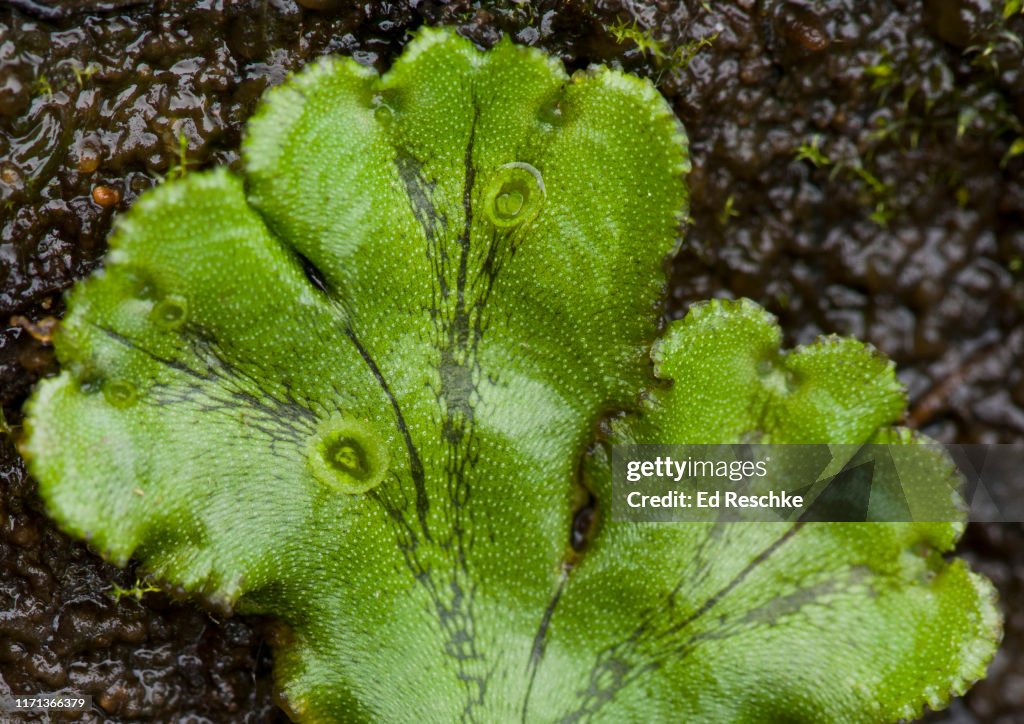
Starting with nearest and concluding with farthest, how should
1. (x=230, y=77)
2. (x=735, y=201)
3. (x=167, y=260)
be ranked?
1. (x=167, y=260)
2. (x=230, y=77)
3. (x=735, y=201)

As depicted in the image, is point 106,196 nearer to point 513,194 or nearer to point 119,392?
point 119,392

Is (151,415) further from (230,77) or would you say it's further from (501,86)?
(501,86)

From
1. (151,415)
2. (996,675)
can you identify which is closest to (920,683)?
(996,675)

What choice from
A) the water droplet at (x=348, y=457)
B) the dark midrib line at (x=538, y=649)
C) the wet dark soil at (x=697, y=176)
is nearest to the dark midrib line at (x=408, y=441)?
the water droplet at (x=348, y=457)

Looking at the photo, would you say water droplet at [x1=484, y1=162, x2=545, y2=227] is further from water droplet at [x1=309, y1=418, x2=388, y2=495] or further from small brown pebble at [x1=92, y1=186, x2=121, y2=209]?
small brown pebble at [x1=92, y1=186, x2=121, y2=209]

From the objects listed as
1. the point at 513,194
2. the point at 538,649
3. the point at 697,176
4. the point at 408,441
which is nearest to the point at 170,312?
the point at 408,441

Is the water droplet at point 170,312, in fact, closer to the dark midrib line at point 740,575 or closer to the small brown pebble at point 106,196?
the small brown pebble at point 106,196

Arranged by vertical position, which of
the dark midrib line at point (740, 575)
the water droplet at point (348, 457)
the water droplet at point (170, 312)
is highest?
the water droplet at point (170, 312)

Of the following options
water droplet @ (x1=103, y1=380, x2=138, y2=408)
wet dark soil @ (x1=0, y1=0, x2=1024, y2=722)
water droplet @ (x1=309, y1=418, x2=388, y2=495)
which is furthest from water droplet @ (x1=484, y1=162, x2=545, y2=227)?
water droplet @ (x1=103, y1=380, x2=138, y2=408)
